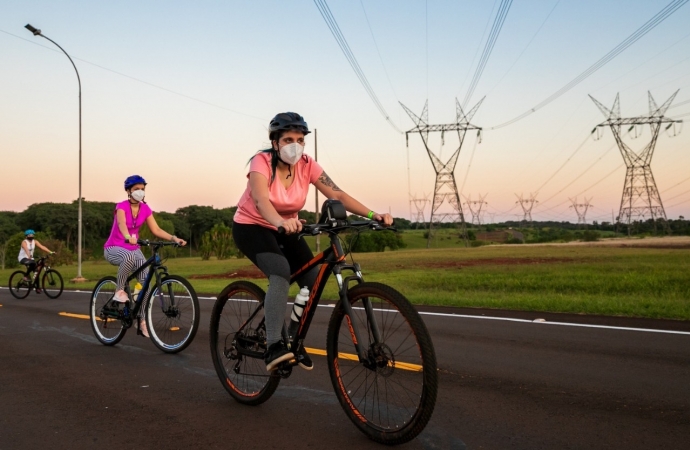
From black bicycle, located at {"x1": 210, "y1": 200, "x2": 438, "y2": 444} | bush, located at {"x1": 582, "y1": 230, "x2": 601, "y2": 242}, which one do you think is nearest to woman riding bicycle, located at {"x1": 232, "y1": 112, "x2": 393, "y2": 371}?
black bicycle, located at {"x1": 210, "y1": 200, "x2": 438, "y2": 444}

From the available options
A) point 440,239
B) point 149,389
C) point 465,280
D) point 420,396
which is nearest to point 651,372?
point 420,396

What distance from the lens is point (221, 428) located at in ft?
14.8

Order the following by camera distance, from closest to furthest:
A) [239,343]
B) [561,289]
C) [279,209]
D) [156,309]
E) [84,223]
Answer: [279,209], [239,343], [156,309], [561,289], [84,223]

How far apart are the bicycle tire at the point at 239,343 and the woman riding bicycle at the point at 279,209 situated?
31cm

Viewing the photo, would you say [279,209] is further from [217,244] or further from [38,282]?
[217,244]

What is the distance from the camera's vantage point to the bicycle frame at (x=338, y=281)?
3936 mm

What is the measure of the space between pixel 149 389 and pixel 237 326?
1149 millimetres

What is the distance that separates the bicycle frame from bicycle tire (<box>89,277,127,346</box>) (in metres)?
4.50

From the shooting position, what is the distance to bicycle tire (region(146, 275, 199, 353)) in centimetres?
731

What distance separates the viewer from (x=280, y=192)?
4.79 meters

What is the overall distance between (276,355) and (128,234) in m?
4.47

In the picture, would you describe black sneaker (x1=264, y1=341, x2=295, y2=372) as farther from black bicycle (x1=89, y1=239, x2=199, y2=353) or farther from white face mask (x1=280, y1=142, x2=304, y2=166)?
black bicycle (x1=89, y1=239, x2=199, y2=353)

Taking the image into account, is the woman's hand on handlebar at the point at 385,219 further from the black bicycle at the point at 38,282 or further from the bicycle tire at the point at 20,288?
the bicycle tire at the point at 20,288

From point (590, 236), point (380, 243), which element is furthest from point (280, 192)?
point (380, 243)
